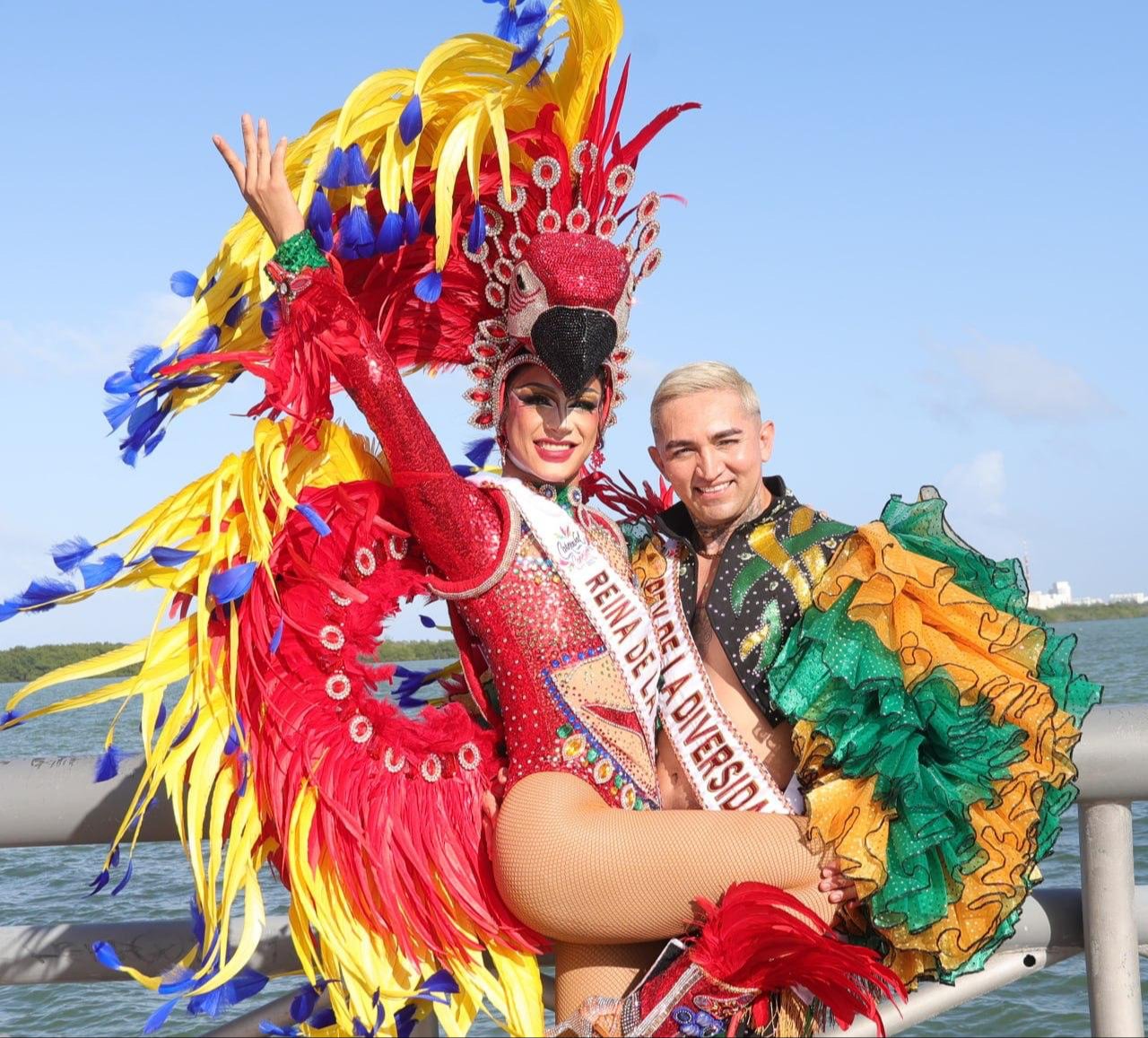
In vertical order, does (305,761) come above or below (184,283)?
below

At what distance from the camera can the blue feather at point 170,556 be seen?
8.46 feet

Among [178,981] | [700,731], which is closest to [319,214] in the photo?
[700,731]

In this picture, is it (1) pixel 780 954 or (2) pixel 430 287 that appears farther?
(2) pixel 430 287

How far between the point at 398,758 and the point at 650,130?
5.54 ft

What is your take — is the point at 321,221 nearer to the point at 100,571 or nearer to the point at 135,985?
the point at 100,571

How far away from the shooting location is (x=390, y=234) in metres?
2.83

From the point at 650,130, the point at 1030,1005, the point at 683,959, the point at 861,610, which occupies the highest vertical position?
the point at 650,130

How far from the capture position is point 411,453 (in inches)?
106

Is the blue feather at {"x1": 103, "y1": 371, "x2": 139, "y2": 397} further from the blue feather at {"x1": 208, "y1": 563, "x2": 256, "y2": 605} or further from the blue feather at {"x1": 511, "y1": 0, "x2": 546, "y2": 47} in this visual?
the blue feather at {"x1": 511, "y1": 0, "x2": 546, "y2": 47}

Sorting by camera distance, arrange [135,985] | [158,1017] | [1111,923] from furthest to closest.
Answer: [135,985] < [1111,923] < [158,1017]

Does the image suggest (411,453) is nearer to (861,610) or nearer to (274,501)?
(274,501)

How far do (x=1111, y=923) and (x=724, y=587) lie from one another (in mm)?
1106

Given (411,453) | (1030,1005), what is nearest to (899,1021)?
(411,453)

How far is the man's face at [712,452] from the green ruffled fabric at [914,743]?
0.40 metres
